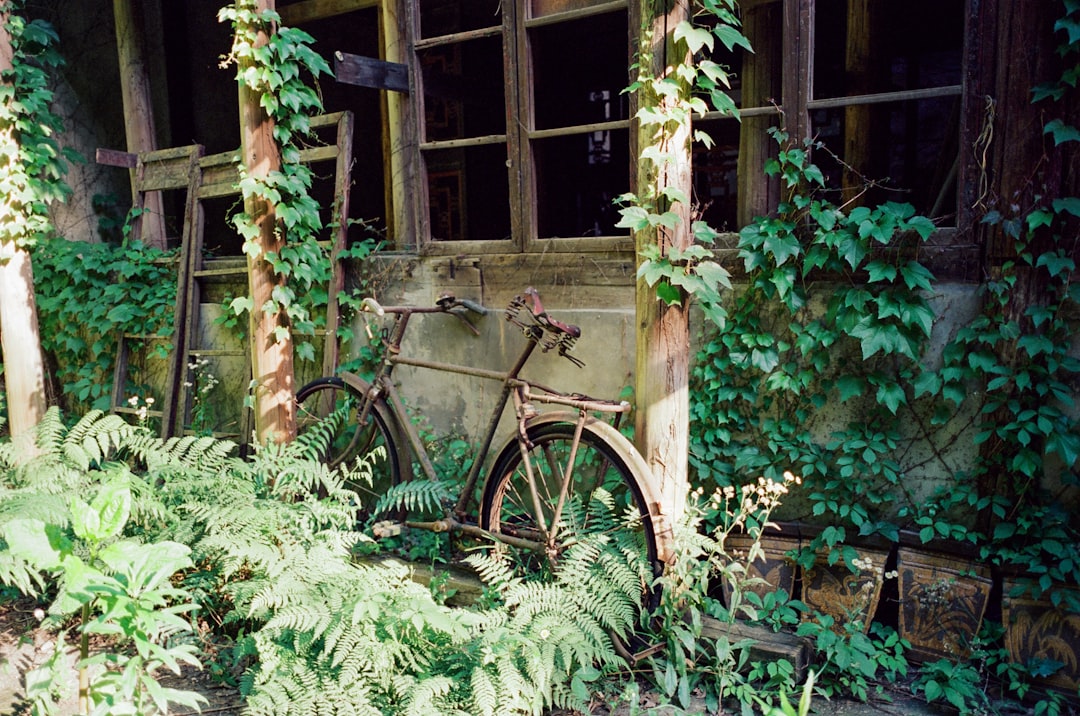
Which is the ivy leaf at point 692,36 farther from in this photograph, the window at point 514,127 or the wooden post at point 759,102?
the window at point 514,127

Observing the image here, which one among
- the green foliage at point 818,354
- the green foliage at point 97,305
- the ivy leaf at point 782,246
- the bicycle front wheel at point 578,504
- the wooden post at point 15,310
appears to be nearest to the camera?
the bicycle front wheel at point 578,504

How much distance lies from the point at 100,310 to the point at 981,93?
633 centimetres

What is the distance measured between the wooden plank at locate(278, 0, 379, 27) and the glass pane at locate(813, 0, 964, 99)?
3798 millimetres

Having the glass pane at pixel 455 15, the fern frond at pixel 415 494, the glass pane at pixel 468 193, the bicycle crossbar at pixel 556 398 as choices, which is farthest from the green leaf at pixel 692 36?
the glass pane at pixel 455 15

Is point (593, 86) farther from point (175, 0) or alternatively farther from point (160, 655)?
point (160, 655)

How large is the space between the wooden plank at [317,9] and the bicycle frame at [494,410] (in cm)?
324

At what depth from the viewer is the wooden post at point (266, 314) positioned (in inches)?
176

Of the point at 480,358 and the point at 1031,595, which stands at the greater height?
the point at 480,358

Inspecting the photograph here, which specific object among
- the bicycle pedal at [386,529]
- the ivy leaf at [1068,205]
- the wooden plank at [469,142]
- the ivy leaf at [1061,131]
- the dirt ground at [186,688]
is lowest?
the dirt ground at [186,688]

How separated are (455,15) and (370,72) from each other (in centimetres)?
383

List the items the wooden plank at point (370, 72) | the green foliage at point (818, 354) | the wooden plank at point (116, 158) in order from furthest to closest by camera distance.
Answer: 1. the wooden plank at point (116, 158)
2. the wooden plank at point (370, 72)
3. the green foliage at point (818, 354)

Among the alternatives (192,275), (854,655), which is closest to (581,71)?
(192,275)

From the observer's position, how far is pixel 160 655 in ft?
8.17

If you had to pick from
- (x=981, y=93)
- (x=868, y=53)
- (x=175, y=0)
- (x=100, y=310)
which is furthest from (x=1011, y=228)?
(x=175, y=0)
